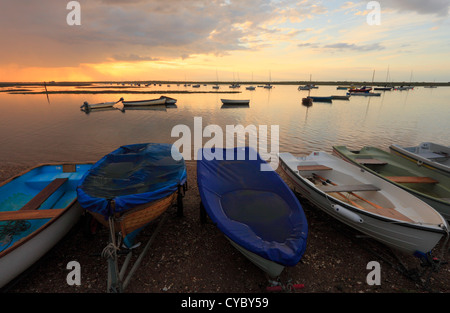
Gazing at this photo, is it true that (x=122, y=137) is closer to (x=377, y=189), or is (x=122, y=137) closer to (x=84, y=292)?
(x=84, y=292)

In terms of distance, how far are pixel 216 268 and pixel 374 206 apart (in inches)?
218

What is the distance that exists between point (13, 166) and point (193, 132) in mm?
14403

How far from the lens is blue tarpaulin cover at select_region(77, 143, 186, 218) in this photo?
15.1 ft

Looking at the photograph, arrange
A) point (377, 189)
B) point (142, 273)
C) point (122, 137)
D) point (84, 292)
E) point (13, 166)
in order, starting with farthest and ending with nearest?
1. point (122, 137)
2. point (13, 166)
3. point (377, 189)
4. point (142, 273)
5. point (84, 292)

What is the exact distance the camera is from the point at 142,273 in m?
4.84

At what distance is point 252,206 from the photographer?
5758 mm

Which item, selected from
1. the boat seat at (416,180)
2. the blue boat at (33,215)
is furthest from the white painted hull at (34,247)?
the boat seat at (416,180)

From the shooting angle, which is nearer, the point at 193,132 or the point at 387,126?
the point at 193,132

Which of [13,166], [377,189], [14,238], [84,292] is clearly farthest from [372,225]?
[13,166]

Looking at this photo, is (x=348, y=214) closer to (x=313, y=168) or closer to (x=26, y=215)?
(x=313, y=168)

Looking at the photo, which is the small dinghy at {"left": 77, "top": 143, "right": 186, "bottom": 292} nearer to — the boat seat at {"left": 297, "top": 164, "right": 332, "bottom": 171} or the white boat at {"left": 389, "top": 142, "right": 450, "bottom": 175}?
the boat seat at {"left": 297, "top": 164, "right": 332, "bottom": 171}

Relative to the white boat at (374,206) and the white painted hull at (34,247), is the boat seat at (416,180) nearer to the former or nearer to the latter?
the white boat at (374,206)
